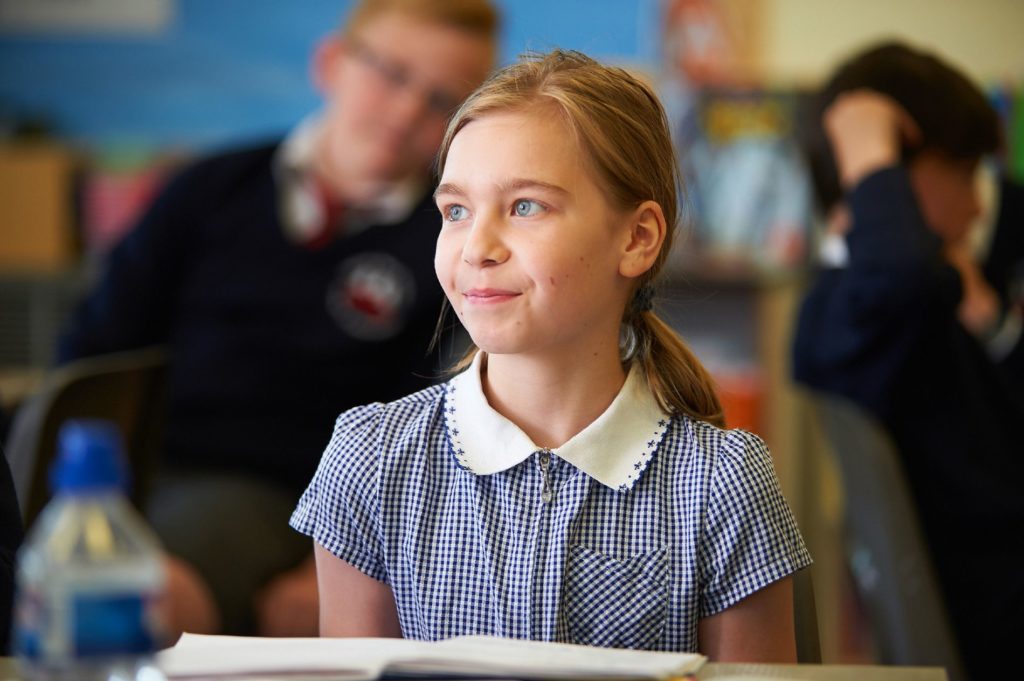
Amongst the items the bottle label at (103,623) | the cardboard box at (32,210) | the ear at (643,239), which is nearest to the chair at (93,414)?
the ear at (643,239)

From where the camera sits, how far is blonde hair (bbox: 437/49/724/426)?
0.93 metres

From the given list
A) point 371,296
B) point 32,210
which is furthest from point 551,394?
point 32,210

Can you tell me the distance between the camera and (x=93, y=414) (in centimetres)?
164

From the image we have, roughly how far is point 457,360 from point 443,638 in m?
0.27

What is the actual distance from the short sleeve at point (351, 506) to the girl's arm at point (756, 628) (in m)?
0.26

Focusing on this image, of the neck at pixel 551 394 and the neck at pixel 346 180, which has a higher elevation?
the neck at pixel 346 180

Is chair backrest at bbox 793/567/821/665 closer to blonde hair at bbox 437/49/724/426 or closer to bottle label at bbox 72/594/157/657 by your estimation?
blonde hair at bbox 437/49/724/426

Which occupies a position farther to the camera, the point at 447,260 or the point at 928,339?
the point at 928,339

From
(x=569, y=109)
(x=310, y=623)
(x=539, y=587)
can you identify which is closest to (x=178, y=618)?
(x=310, y=623)

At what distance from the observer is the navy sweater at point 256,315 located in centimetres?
193

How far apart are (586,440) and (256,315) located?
1.16 m

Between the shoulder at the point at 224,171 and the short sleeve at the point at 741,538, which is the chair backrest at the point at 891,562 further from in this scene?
the shoulder at the point at 224,171

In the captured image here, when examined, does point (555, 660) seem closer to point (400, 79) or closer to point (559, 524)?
point (559, 524)

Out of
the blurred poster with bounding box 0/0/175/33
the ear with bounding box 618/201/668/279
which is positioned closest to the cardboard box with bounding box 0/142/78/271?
the blurred poster with bounding box 0/0/175/33
